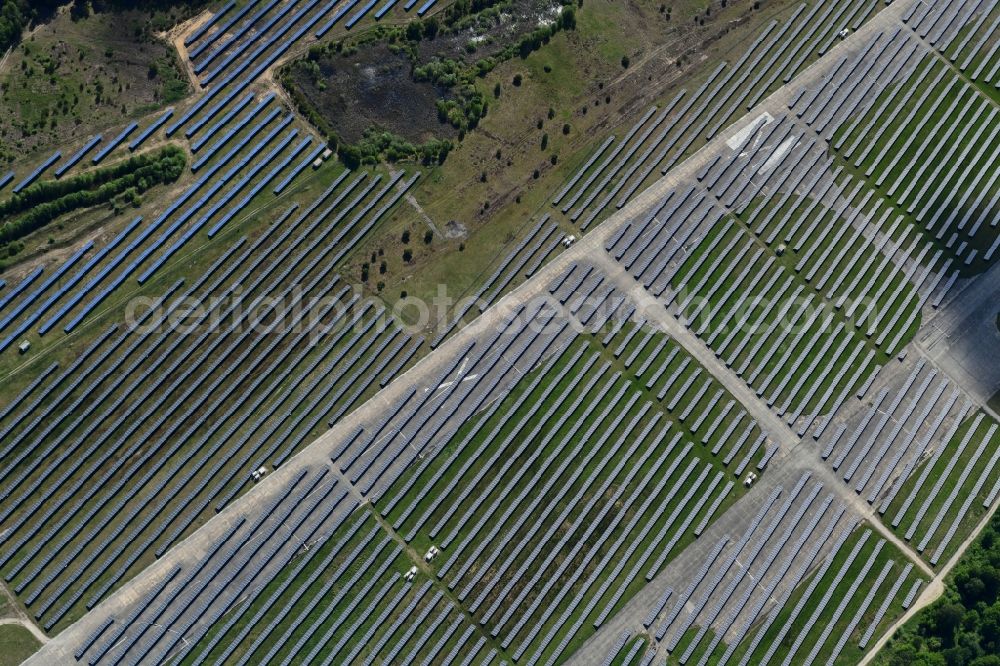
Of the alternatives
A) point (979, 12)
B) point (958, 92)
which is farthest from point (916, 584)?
point (979, 12)

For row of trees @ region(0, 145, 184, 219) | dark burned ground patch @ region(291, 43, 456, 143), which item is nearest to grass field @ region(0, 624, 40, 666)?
row of trees @ region(0, 145, 184, 219)

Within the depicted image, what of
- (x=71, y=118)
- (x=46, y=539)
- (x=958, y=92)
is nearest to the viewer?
(x=46, y=539)

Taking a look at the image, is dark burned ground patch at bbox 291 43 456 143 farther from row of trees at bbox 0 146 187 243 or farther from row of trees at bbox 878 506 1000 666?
row of trees at bbox 878 506 1000 666

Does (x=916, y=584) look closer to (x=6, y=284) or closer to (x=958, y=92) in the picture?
(x=958, y=92)

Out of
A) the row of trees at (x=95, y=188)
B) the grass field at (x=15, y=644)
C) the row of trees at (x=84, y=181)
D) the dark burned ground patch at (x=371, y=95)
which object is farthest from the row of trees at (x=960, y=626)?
the row of trees at (x=84, y=181)

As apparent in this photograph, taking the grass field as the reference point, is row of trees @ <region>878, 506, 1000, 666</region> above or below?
below

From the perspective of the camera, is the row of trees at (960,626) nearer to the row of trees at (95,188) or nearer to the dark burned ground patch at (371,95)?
the dark burned ground patch at (371,95)
